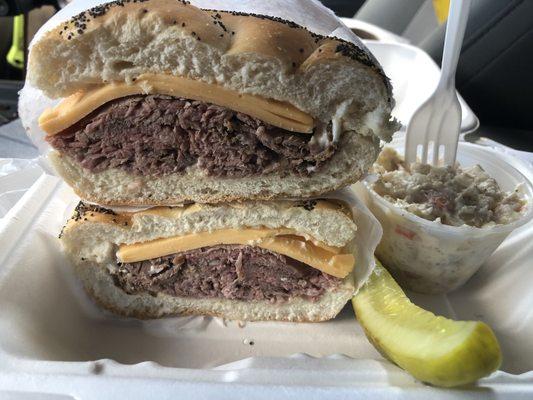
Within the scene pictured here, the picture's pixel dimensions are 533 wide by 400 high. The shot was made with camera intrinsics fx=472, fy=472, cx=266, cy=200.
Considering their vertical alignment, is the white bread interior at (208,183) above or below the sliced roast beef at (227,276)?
above

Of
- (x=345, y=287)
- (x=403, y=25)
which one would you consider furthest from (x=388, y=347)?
Answer: (x=403, y=25)

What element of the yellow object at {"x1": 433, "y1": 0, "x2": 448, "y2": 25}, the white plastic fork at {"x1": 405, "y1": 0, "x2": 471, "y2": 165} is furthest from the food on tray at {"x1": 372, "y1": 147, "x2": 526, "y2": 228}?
the yellow object at {"x1": 433, "y1": 0, "x2": 448, "y2": 25}

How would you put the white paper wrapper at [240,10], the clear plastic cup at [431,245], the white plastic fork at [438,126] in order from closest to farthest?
1. the white paper wrapper at [240,10]
2. the clear plastic cup at [431,245]
3. the white plastic fork at [438,126]

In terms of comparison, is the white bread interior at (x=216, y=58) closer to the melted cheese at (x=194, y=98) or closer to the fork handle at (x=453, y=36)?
the melted cheese at (x=194, y=98)

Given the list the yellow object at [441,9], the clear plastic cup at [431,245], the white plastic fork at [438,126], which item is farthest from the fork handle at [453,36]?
the yellow object at [441,9]

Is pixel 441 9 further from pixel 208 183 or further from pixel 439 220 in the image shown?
pixel 208 183

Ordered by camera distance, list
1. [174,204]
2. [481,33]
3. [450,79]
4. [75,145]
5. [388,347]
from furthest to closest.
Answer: [481,33] → [450,79] → [174,204] → [75,145] → [388,347]

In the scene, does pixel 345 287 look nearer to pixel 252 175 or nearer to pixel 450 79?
pixel 252 175
